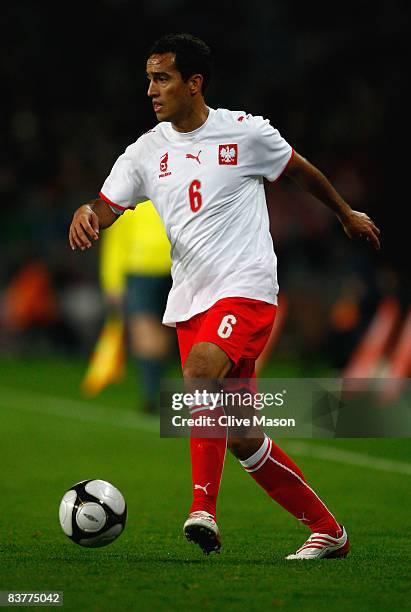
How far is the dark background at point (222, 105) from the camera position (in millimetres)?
20953

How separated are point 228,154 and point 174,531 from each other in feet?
6.60

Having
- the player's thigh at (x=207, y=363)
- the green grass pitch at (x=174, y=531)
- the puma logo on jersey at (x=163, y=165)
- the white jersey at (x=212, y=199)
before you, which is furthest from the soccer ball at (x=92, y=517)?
the puma logo on jersey at (x=163, y=165)

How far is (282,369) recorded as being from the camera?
18.5 meters

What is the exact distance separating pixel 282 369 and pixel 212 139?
1281 centimetres

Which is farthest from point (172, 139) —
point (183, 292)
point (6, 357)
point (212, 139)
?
point (6, 357)

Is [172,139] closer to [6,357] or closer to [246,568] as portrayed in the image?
[246,568]

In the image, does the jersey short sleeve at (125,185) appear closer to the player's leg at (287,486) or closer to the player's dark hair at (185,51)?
the player's dark hair at (185,51)

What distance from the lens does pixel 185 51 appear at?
5.85 m

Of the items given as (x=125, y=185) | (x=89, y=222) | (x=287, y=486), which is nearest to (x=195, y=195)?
(x=125, y=185)

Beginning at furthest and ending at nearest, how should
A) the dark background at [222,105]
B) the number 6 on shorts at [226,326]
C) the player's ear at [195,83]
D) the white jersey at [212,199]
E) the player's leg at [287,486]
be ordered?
the dark background at [222,105]
the player's ear at [195,83]
the white jersey at [212,199]
the player's leg at [287,486]
the number 6 on shorts at [226,326]

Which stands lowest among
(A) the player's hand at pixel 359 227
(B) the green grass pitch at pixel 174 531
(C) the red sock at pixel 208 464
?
(B) the green grass pitch at pixel 174 531

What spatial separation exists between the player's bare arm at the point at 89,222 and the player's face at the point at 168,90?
49cm

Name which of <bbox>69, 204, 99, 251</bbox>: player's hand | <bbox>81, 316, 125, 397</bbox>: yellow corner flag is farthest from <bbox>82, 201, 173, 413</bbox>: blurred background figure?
<bbox>69, 204, 99, 251</bbox>: player's hand

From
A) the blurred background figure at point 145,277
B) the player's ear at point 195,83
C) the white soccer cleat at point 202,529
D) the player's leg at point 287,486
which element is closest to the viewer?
the white soccer cleat at point 202,529
